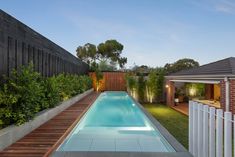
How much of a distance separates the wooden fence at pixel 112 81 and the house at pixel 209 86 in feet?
28.0

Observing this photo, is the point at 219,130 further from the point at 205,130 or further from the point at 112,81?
the point at 112,81

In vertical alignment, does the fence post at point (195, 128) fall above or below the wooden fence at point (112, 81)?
below

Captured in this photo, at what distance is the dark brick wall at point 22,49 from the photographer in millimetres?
6383

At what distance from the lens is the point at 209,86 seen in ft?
62.8

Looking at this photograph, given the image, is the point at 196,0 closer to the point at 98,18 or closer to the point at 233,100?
the point at 98,18

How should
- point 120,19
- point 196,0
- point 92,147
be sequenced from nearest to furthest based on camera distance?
1. point 92,147
2. point 196,0
3. point 120,19

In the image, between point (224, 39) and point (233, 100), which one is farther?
point (224, 39)

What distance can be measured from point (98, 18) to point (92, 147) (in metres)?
19.7

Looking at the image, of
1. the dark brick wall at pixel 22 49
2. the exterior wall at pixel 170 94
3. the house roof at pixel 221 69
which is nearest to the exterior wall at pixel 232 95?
the house roof at pixel 221 69

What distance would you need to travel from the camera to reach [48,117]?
8.75 metres

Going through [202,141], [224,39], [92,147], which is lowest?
[92,147]

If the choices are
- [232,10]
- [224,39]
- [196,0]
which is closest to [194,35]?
[224,39]

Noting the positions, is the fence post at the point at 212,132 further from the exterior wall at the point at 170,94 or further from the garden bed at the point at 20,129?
the exterior wall at the point at 170,94

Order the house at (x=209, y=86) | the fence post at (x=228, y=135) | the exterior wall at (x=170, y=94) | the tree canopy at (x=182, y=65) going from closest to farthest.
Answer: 1. the fence post at (x=228, y=135)
2. the house at (x=209, y=86)
3. the exterior wall at (x=170, y=94)
4. the tree canopy at (x=182, y=65)
